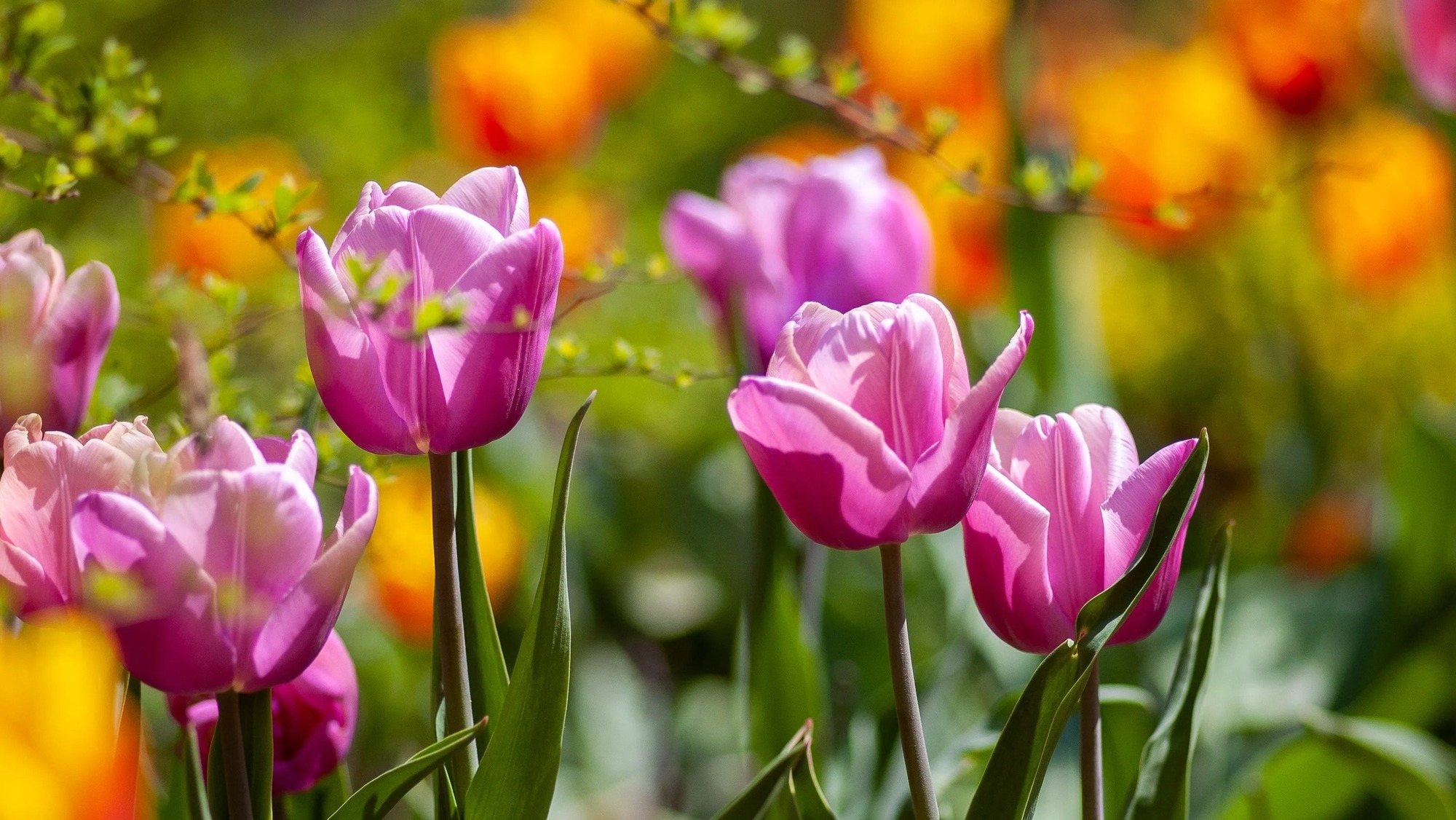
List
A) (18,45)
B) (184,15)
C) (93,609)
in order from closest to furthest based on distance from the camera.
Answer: (93,609), (18,45), (184,15)

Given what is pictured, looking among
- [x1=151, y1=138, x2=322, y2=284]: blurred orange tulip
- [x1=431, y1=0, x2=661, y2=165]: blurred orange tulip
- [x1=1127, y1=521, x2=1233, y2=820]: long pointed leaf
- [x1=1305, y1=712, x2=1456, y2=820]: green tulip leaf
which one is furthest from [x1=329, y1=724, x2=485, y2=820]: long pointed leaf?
[x1=431, y1=0, x2=661, y2=165]: blurred orange tulip

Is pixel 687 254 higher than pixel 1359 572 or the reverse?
higher

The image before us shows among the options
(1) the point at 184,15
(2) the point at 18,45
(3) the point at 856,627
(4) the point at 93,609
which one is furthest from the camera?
(1) the point at 184,15

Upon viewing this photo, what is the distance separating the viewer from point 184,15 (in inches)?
68.2

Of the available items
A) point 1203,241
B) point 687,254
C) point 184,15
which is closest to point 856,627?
point 687,254

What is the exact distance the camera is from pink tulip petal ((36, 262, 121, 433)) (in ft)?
1.41

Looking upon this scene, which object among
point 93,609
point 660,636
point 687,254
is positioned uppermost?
point 687,254

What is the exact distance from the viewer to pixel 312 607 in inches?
13.5

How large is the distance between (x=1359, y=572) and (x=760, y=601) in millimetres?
657

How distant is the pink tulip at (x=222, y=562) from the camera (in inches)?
12.6

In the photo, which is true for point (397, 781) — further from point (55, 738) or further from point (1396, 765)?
point (1396, 765)

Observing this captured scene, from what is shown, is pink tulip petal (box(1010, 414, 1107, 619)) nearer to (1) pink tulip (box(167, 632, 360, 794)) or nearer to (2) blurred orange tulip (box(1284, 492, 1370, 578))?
(1) pink tulip (box(167, 632, 360, 794))

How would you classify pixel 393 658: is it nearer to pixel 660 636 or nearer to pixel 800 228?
pixel 660 636

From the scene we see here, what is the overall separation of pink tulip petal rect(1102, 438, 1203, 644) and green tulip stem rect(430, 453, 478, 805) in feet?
0.66
